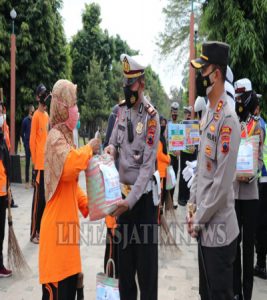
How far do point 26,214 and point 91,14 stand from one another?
2570 centimetres

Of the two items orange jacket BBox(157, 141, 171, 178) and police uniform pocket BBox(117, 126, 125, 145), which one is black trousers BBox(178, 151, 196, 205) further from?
police uniform pocket BBox(117, 126, 125, 145)

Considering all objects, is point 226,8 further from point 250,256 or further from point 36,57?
point 36,57

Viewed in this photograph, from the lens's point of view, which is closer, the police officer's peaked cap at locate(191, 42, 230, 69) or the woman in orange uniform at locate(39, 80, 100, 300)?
the police officer's peaked cap at locate(191, 42, 230, 69)

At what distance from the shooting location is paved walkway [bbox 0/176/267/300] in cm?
421

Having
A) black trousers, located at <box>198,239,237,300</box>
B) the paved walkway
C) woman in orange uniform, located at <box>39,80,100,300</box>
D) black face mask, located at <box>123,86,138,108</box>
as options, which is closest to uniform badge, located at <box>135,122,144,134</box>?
black face mask, located at <box>123,86,138,108</box>

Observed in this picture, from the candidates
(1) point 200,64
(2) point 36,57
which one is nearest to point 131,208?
(1) point 200,64

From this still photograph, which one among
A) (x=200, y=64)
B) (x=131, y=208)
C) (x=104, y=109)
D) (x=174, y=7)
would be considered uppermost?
(x=174, y=7)

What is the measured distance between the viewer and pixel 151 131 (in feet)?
10.5

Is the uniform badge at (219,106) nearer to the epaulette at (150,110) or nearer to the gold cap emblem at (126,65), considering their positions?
the epaulette at (150,110)

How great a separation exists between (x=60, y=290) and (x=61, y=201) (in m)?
0.65

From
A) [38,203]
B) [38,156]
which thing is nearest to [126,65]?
[38,203]

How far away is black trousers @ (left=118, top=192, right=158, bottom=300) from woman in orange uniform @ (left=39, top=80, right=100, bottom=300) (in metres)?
0.44

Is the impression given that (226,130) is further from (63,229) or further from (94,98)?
(94,98)

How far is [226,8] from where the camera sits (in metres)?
9.72
